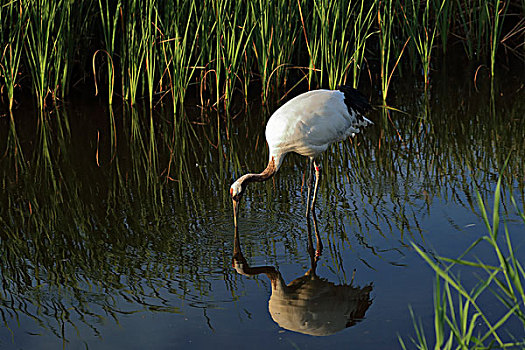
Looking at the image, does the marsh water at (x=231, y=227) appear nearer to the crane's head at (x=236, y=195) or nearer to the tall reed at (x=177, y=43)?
the crane's head at (x=236, y=195)

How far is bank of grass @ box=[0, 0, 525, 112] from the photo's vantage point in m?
8.38

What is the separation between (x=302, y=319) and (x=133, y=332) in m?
0.93

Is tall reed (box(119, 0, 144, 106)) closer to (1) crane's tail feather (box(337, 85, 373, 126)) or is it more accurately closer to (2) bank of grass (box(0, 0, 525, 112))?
(2) bank of grass (box(0, 0, 525, 112))

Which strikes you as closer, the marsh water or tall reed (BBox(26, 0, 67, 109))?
the marsh water

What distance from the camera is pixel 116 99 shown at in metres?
9.92

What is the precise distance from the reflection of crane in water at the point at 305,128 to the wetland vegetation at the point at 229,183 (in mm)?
321

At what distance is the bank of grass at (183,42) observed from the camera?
8375 mm

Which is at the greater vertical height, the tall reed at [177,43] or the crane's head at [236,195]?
the tall reed at [177,43]

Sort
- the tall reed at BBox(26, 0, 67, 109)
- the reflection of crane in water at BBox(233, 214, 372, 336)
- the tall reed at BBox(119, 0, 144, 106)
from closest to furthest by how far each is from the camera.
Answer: the reflection of crane in water at BBox(233, 214, 372, 336), the tall reed at BBox(26, 0, 67, 109), the tall reed at BBox(119, 0, 144, 106)

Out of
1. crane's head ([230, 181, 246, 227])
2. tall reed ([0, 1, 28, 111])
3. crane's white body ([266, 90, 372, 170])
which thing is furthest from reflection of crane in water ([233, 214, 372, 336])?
tall reed ([0, 1, 28, 111])

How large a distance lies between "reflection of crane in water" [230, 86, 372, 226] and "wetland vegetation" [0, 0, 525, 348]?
0.32m

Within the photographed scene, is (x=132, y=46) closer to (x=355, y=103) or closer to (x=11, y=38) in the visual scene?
(x=11, y=38)

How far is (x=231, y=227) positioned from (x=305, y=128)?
3.06 feet

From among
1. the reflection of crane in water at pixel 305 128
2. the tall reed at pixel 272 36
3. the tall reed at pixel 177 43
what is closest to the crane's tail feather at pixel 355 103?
the reflection of crane in water at pixel 305 128
